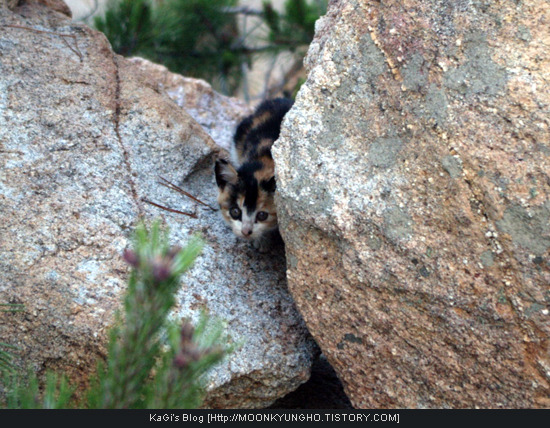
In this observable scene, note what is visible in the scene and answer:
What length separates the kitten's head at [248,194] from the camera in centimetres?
375

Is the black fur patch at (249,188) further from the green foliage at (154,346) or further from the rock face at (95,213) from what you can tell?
the green foliage at (154,346)

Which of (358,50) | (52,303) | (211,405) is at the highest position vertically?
(358,50)

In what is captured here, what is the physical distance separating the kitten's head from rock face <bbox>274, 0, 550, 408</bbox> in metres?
1.12

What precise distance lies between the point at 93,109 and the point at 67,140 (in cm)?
29

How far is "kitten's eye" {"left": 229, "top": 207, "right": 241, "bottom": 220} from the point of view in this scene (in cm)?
376

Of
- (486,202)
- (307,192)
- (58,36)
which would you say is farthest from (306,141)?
(58,36)

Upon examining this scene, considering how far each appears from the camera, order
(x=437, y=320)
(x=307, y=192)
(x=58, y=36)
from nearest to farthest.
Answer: (x=437, y=320) → (x=307, y=192) → (x=58, y=36)

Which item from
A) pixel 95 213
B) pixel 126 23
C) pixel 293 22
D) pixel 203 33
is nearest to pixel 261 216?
pixel 95 213

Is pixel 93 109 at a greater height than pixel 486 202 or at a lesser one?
lesser

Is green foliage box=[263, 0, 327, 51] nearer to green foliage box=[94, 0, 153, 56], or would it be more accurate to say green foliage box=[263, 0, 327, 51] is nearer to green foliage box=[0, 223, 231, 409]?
green foliage box=[94, 0, 153, 56]

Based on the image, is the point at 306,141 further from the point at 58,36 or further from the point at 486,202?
the point at 58,36

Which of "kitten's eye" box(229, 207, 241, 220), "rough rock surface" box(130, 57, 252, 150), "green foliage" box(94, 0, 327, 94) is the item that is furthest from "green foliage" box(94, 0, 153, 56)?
"kitten's eye" box(229, 207, 241, 220)

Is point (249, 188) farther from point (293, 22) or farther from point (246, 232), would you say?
point (293, 22)

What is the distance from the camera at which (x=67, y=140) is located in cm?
328
